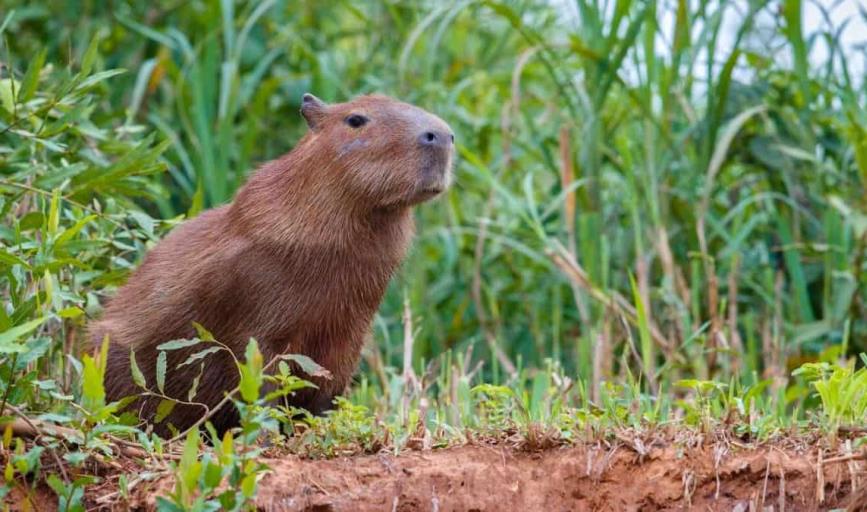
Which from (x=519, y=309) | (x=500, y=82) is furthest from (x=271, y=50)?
(x=519, y=309)

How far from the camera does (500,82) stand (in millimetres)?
6656

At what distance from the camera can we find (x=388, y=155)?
3.88 meters

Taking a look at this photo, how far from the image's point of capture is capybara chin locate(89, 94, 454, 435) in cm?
378

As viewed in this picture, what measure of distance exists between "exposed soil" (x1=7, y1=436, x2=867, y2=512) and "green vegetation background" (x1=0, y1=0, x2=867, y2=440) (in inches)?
35.6

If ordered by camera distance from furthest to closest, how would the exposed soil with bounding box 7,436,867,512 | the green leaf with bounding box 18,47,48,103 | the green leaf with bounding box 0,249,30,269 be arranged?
the green leaf with bounding box 18,47,48,103 < the green leaf with bounding box 0,249,30,269 < the exposed soil with bounding box 7,436,867,512

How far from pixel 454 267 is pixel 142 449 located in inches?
135

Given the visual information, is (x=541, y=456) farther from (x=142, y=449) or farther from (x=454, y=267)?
(x=454, y=267)

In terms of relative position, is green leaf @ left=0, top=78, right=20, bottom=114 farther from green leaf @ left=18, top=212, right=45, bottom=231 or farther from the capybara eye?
the capybara eye

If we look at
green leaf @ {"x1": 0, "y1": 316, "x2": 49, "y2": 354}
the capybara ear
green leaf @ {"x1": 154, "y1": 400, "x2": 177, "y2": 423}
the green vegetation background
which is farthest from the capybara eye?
green leaf @ {"x1": 0, "y1": 316, "x2": 49, "y2": 354}

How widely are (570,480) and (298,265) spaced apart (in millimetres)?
1060

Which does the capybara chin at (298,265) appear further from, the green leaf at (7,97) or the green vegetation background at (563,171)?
the green leaf at (7,97)

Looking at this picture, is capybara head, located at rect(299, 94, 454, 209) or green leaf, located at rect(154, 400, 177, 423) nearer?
green leaf, located at rect(154, 400, 177, 423)

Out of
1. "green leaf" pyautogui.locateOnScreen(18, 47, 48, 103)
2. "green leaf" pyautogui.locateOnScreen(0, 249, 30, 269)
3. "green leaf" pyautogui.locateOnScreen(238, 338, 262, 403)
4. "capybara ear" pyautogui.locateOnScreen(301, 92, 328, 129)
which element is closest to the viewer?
"green leaf" pyautogui.locateOnScreen(238, 338, 262, 403)

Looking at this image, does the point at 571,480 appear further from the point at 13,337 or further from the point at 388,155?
the point at 13,337
